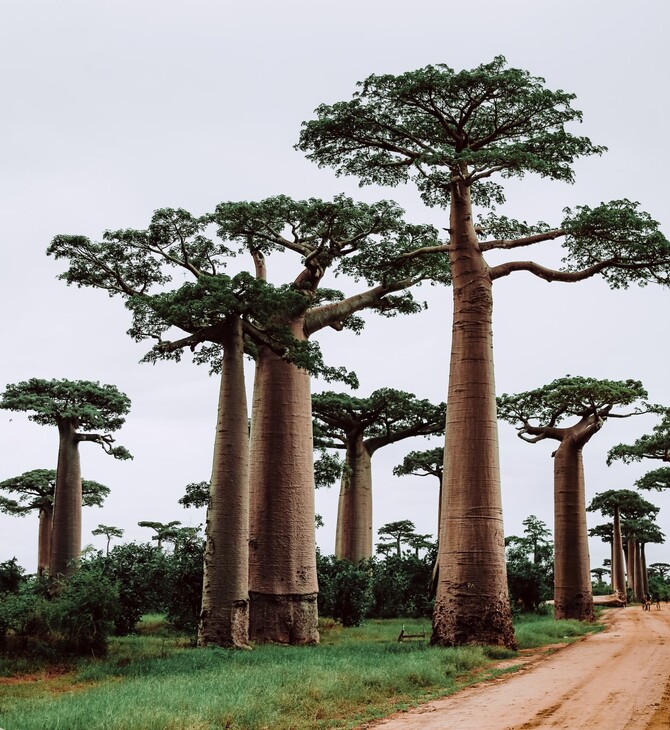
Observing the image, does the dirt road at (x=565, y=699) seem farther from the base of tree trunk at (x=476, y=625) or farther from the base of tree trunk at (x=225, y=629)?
the base of tree trunk at (x=225, y=629)

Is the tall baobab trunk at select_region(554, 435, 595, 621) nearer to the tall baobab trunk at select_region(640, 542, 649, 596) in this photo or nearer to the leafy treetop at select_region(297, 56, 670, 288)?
the leafy treetop at select_region(297, 56, 670, 288)

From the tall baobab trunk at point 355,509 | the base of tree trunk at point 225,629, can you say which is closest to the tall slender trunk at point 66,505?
the tall baobab trunk at point 355,509

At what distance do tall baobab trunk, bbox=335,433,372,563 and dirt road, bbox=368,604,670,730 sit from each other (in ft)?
41.3

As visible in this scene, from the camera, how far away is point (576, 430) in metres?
21.3

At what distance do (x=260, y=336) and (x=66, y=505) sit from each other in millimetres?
10014

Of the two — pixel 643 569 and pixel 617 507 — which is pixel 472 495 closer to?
pixel 617 507

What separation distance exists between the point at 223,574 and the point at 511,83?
1002 cm

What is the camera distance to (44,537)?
32125mm

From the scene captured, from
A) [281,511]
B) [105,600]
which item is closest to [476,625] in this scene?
[281,511]

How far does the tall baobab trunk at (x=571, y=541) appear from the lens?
20.4 m

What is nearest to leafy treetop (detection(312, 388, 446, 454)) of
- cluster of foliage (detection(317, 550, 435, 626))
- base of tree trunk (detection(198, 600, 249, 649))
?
cluster of foliage (detection(317, 550, 435, 626))

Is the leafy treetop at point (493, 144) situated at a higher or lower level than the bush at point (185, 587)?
higher

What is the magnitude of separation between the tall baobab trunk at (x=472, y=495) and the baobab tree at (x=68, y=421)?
12.4 metres

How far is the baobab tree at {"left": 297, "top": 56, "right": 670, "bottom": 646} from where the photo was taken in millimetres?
12781
